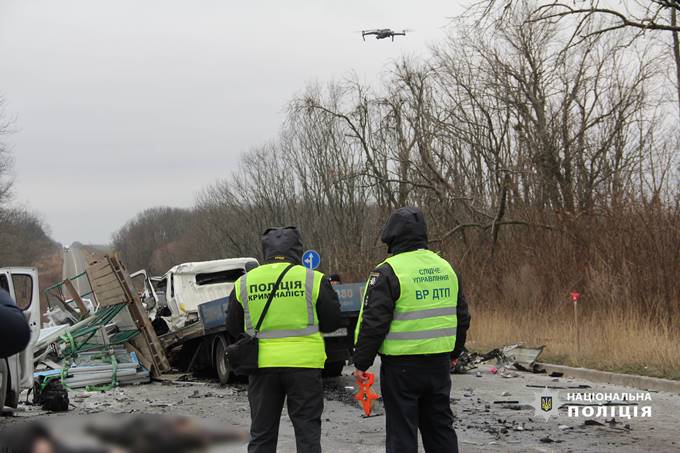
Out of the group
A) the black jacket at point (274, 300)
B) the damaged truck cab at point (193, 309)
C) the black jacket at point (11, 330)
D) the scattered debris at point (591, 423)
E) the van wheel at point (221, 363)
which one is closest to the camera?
the black jacket at point (11, 330)

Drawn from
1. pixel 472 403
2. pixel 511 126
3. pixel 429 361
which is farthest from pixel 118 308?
pixel 511 126

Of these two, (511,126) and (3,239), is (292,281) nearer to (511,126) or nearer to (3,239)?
(511,126)

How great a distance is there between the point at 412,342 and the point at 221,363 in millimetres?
8692

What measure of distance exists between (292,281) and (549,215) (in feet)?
51.9

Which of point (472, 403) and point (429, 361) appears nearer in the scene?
point (429, 361)

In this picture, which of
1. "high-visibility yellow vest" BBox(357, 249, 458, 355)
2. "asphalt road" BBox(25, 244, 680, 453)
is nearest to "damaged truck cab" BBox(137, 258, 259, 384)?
"asphalt road" BBox(25, 244, 680, 453)

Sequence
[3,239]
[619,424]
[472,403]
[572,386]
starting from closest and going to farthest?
[619,424], [472,403], [572,386], [3,239]

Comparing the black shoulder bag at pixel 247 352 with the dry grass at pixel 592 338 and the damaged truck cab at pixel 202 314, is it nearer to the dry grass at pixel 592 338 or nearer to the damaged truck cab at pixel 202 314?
the damaged truck cab at pixel 202 314

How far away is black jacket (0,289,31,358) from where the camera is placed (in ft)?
8.95

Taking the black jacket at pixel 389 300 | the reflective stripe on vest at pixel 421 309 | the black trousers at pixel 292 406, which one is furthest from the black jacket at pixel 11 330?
the reflective stripe on vest at pixel 421 309

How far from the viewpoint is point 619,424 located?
8.12 meters

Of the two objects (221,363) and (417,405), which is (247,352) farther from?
(221,363)

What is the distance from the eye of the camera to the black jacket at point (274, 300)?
5160 millimetres

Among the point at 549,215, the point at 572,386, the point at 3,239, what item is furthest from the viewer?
the point at 3,239
